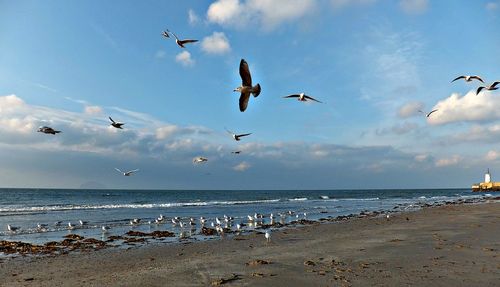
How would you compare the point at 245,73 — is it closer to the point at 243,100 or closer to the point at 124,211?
the point at 243,100

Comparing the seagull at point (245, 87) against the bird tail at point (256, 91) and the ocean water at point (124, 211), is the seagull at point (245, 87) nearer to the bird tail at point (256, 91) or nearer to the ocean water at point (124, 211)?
the bird tail at point (256, 91)

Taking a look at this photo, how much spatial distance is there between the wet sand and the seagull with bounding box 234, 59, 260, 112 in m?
4.11

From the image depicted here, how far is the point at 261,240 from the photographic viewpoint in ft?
55.0

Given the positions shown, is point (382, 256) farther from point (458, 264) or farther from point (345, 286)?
point (345, 286)

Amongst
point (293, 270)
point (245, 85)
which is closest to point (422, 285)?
point (293, 270)

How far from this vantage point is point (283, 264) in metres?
11.1

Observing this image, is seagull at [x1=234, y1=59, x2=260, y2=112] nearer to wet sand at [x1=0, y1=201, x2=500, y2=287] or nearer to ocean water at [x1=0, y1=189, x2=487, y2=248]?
wet sand at [x1=0, y1=201, x2=500, y2=287]

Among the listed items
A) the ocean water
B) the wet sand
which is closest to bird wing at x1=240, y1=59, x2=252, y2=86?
the wet sand

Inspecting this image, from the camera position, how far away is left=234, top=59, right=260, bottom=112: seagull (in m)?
6.91

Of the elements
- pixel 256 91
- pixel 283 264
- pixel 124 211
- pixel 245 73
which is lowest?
pixel 283 264

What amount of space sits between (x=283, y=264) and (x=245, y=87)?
5889mm

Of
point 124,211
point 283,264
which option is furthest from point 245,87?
point 124,211

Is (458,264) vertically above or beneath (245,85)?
beneath

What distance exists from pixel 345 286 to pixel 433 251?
17.9ft
